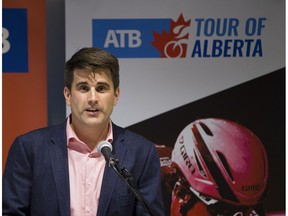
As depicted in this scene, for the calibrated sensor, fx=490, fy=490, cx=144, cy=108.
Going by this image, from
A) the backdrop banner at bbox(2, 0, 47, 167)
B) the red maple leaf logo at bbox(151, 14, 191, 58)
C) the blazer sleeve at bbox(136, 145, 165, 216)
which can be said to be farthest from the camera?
the red maple leaf logo at bbox(151, 14, 191, 58)

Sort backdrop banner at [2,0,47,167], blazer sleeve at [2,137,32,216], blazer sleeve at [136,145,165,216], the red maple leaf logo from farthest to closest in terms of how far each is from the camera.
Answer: the red maple leaf logo
backdrop banner at [2,0,47,167]
blazer sleeve at [136,145,165,216]
blazer sleeve at [2,137,32,216]

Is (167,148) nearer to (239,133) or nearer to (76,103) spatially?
(239,133)

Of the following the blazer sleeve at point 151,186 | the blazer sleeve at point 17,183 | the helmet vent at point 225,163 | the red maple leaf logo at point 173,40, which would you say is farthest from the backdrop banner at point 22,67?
the blazer sleeve at point 151,186

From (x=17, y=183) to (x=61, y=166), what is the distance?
18 centimetres

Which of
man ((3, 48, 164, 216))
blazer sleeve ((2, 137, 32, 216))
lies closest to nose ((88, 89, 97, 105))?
man ((3, 48, 164, 216))

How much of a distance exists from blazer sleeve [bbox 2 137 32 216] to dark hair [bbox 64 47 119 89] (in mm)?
346

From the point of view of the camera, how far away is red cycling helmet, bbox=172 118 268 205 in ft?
11.4

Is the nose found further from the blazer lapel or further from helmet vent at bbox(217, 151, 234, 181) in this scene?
helmet vent at bbox(217, 151, 234, 181)

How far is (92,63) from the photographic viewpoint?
196 centimetres

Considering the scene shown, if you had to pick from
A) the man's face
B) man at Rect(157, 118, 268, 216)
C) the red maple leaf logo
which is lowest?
man at Rect(157, 118, 268, 216)

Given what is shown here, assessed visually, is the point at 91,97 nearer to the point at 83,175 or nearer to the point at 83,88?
the point at 83,88

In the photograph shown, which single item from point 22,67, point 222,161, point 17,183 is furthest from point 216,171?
point 17,183

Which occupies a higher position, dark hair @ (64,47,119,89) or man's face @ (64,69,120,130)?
dark hair @ (64,47,119,89)

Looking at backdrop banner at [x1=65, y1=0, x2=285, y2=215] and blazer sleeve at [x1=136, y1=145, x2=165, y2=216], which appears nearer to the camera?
blazer sleeve at [x1=136, y1=145, x2=165, y2=216]
